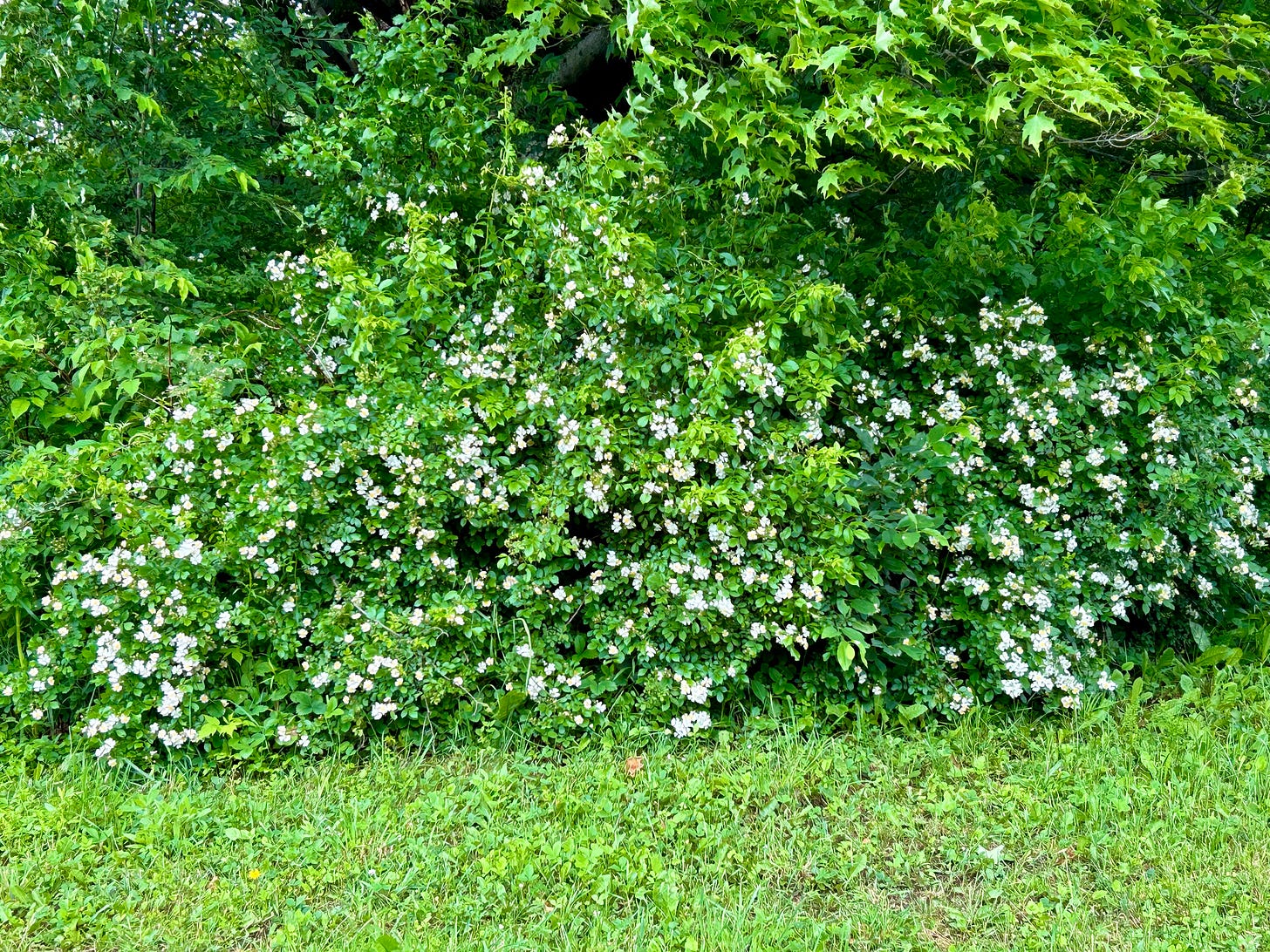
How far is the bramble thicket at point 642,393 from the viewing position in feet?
11.0

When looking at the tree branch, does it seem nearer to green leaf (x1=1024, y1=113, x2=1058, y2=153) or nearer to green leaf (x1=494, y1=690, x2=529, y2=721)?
green leaf (x1=1024, y1=113, x2=1058, y2=153)

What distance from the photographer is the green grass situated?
254 centimetres

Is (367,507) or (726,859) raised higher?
(367,507)

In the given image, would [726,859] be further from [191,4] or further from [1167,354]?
[191,4]

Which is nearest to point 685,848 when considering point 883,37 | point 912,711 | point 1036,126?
point 912,711

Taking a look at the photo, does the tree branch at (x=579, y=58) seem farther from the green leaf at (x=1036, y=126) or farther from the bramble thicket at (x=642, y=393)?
the green leaf at (x=1036, y=126)

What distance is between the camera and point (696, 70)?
329cm

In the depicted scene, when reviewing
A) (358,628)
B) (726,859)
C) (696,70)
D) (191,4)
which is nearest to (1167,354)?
(696,70)

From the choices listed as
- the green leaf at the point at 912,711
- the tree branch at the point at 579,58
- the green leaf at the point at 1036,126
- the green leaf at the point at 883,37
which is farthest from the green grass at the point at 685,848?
the tree branch at the point at 579,58

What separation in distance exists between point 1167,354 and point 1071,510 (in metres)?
0.90

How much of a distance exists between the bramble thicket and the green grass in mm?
267

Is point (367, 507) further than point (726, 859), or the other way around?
point (367, 507)

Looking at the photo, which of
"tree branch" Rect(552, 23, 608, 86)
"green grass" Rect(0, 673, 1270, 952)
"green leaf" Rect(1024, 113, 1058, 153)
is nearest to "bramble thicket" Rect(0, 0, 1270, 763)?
"green leaf" Rect(1024, 113, 1058, 153)

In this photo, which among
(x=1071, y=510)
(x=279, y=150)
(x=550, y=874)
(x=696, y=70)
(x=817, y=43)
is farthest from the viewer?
(x=279, y=150)
